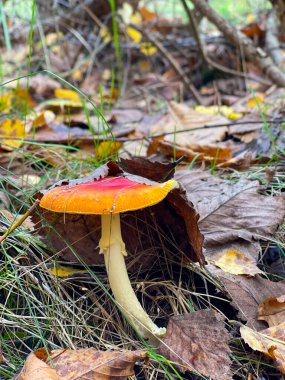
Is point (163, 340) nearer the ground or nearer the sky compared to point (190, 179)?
nearer the ground

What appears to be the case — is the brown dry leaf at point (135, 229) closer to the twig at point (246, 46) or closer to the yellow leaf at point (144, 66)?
the twig at point (246, 46)

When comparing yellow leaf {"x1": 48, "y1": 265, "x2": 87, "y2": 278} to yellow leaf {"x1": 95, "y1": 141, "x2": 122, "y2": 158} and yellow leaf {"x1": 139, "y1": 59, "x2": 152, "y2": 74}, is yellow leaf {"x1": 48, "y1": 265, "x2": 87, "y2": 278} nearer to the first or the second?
yellow leaf {"x1": 95, "y1": 141, "x2": 122, "y2": 158}

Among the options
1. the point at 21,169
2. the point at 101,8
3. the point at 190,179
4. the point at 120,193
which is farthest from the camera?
the point at 101,8

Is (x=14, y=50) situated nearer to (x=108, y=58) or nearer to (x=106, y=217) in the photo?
(x=108, y=58)

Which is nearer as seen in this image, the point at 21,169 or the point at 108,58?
the point at 21,169

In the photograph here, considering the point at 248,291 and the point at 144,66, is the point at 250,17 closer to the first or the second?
the point at 144,66

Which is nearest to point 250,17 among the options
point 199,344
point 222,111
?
point 222,111

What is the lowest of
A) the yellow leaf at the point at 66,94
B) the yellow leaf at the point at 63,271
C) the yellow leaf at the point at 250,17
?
the yellow leaf at the point at 63,271

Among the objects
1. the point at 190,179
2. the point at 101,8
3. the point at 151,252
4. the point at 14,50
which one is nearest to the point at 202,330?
the point at 151,252

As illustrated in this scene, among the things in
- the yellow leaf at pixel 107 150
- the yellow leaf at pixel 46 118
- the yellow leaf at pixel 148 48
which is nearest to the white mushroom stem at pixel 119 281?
the yellow leaf at pixel 107 150
